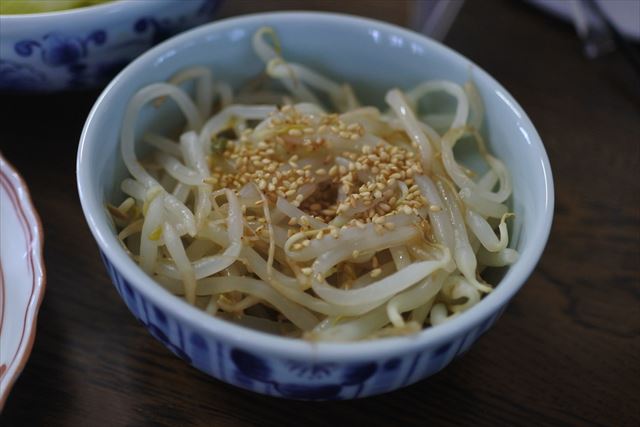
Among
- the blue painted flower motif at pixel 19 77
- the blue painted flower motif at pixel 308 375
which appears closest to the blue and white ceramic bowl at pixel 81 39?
the blue painted flower motif at pixel 19 77

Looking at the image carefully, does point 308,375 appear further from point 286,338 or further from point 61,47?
point 61,47

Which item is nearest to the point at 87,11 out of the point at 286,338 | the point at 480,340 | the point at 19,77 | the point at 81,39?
the point at 81,39

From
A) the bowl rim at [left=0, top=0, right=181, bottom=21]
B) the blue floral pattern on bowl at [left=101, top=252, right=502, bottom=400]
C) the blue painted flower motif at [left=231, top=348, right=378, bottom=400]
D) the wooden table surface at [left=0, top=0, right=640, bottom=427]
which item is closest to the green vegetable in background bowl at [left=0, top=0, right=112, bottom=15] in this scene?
the bowl rim at [left=0, top=0, right=181, bottom=21]

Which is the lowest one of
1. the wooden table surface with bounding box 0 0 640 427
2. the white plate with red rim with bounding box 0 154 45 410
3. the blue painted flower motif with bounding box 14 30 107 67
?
the wooden table surface with bounding box 0 0 640 427

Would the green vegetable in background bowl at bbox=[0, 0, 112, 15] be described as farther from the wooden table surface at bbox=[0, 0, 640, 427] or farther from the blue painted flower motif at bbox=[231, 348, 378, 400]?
the blue painted flower motif at bbox=[231, 348, 378, 400]

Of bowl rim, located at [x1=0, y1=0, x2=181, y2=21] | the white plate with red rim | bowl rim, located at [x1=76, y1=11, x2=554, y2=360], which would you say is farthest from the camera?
bowl rim, located at [x1=0, y1=0, x2=181, y2=21]

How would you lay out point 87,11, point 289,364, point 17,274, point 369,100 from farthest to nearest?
point 369,100 < point 87,11 < point 17,274 < point 289,364

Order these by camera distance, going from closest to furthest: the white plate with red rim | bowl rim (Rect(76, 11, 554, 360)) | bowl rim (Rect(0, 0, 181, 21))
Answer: bowl rim (Rect(76, 11, 554, 360)) < the white plate with red rim < bowl rim (Rect(0, 0, 181, 21))
